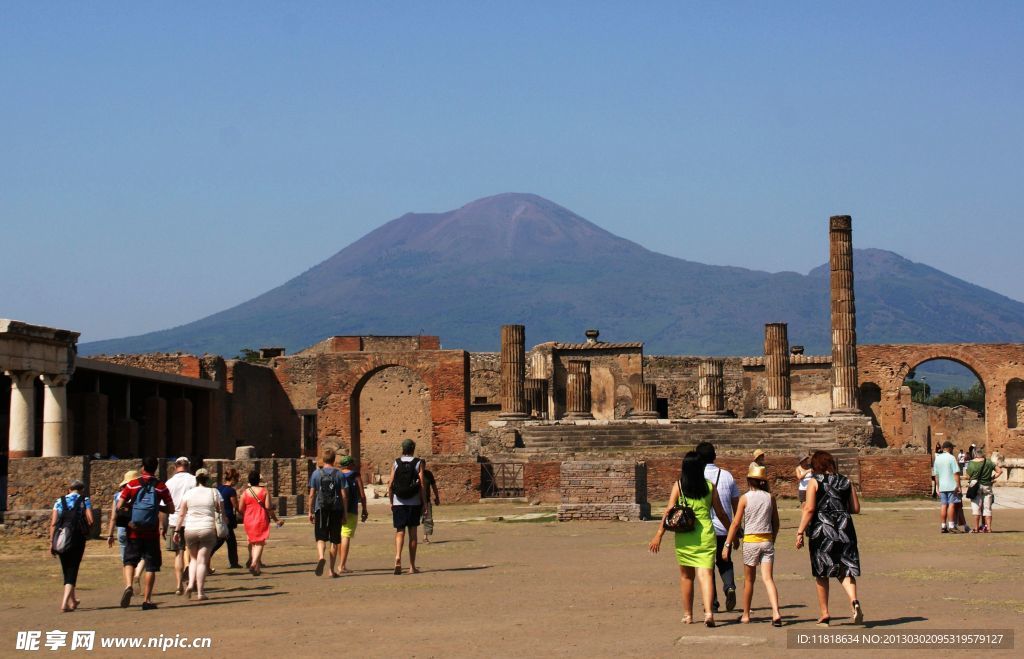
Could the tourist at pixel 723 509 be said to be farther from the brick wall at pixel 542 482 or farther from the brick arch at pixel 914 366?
the brick arch at pixel 914 366

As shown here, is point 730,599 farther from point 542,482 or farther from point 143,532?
point 542,482

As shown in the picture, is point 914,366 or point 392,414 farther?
point 392,414

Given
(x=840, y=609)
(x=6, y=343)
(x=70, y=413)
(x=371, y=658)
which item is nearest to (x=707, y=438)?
(x=70, y=413)

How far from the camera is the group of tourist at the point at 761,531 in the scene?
36.2 ft

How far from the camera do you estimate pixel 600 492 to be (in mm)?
24719

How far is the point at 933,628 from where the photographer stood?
10.7 m

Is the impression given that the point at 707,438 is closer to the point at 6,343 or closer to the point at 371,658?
the point at 6,343

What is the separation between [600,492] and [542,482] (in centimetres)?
524

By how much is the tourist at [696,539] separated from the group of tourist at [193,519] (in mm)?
4697

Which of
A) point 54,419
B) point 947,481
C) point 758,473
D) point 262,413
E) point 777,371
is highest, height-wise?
point 777,371

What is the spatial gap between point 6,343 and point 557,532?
10776mm

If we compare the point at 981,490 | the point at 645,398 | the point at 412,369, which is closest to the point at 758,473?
the point at 981,490

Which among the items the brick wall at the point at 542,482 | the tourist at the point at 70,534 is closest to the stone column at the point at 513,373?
the brick wall at the point at 542,482

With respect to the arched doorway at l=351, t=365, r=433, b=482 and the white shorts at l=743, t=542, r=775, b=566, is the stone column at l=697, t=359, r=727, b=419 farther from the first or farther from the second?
the white shorts at l=743, t=542, r=775, b=566
